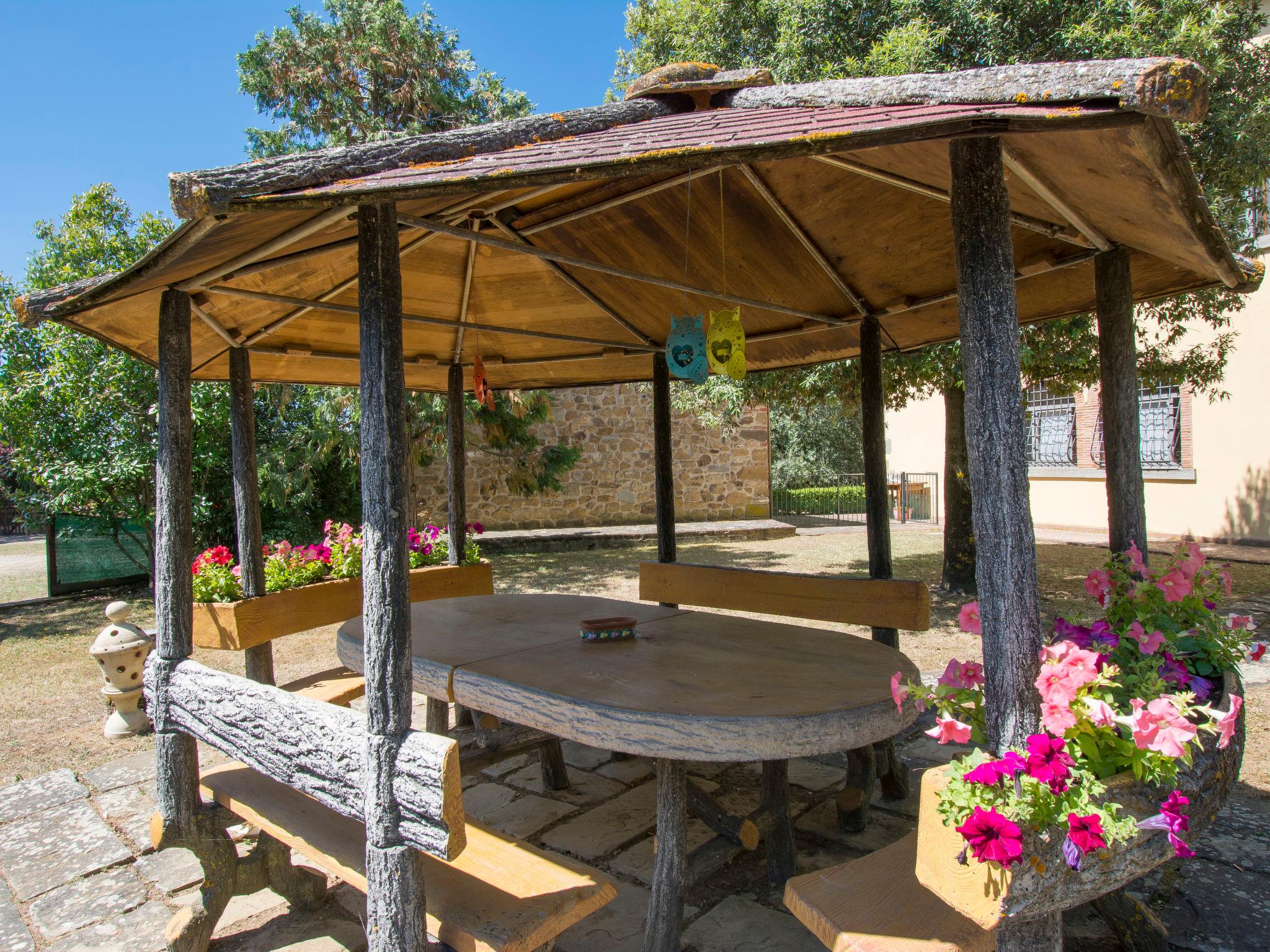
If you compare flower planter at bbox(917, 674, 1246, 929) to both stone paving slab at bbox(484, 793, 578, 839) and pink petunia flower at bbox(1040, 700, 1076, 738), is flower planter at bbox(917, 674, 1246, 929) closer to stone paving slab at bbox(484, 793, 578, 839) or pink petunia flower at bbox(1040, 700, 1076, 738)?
pink petunia flower at bbox(1040, 700, 1076, 738)

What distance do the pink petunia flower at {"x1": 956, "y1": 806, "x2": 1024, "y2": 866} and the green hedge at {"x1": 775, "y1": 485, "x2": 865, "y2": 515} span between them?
16.0 meters

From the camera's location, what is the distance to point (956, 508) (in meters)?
8.20

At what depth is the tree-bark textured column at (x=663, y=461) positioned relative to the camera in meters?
5.12

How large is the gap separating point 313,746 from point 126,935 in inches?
49.5

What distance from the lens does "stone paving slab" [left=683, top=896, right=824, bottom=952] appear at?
2.41 metres

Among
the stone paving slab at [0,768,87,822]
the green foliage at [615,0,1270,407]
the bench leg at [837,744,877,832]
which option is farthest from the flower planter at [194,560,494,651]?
the green foliage at [615,0,1270,407]

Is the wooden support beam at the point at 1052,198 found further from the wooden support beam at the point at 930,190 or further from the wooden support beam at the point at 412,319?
the wooden support beam at the point at 412,319

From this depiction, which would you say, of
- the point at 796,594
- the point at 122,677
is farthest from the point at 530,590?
the point at 796,594

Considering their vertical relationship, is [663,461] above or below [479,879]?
above

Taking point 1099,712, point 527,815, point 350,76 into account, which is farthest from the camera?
point 350,76

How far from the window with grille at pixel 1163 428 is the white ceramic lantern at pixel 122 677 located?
12.1 m

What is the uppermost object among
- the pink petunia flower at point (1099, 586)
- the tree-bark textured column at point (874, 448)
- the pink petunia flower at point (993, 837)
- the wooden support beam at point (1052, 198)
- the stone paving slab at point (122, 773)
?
the wooden support beam at point (1052, 198)

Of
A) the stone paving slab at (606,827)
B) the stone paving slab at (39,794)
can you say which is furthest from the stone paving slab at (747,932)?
the stone paving slab at (39,794)

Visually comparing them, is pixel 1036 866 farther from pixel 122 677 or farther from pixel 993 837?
pixel 122 677
